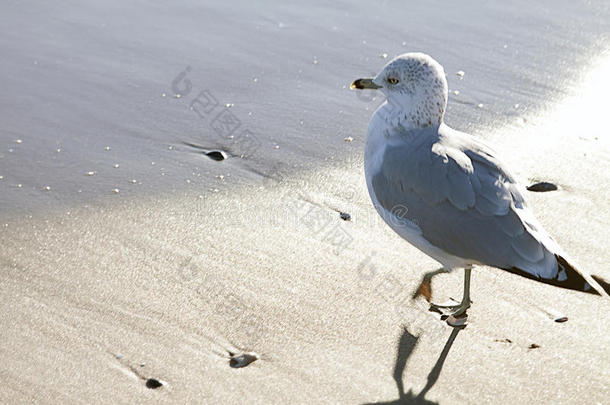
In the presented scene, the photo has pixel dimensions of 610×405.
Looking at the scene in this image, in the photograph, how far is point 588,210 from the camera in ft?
14.3

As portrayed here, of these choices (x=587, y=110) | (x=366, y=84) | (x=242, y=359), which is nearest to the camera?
(x=242, y=359)

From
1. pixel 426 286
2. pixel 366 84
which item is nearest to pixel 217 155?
pixel 366 84

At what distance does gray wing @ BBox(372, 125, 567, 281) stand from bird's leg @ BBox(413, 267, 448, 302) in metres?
0.32

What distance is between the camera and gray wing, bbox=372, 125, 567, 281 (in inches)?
131

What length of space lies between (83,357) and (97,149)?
1.90 metres

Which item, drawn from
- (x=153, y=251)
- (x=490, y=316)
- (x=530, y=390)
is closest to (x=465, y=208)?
(x=490, y=316)

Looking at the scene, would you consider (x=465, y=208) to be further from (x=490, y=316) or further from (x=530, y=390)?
(x=530, y=390)

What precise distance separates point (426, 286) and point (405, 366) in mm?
635

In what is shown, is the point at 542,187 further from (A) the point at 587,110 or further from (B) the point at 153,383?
(B) the point at 153,383

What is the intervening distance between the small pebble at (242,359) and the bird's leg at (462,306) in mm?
901

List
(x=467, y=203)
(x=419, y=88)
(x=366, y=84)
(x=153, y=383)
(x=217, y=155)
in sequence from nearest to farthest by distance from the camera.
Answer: (x=153, y=383) < (x=467, y=203) < (x=419, y=88) < (x=366, y=84) < (x=217, y=155)

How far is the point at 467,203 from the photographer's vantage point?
3.40 m

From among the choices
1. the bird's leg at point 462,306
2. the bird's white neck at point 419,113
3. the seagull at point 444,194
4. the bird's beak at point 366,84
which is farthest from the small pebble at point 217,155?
the bird's leg at point 462,306

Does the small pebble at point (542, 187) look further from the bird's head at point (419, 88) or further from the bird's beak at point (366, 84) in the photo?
the bird's beak at point (366, 84)
